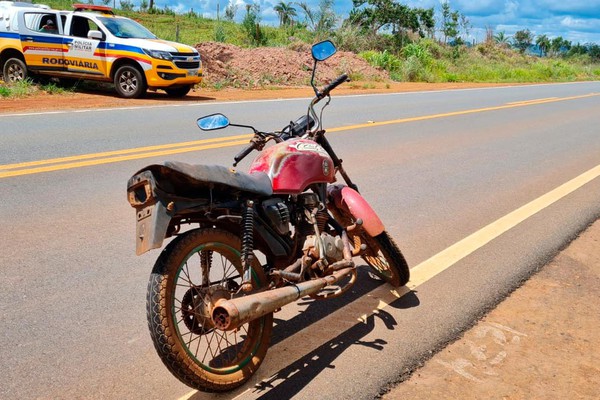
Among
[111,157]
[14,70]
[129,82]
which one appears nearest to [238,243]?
[111,157]

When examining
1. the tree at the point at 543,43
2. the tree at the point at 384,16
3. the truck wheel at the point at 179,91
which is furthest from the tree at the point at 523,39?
the truck wheel at the point at 179,91

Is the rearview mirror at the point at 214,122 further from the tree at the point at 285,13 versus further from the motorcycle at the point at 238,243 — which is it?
the tree at the point at 285,13

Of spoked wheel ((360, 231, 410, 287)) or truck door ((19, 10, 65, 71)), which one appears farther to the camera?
truck door ((19, 10, 65, 71))

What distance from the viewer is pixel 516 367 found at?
3602mm

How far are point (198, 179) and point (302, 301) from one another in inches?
63.1

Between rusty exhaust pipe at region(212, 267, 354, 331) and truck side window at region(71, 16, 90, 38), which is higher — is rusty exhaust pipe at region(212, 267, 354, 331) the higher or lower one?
the lower one

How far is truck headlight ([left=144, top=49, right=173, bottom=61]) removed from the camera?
15516 mm

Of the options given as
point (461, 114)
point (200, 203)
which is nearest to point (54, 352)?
point (200, 203)

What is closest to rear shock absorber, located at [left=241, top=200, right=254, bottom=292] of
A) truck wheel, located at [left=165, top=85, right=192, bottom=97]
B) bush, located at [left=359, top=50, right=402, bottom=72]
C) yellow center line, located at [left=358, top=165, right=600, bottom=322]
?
yellow center line, located at [left=358, top=165, right=600, bottom=322]

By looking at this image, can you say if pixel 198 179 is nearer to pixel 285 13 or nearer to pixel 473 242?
pixel 473 242

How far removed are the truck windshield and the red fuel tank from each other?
13536 mm

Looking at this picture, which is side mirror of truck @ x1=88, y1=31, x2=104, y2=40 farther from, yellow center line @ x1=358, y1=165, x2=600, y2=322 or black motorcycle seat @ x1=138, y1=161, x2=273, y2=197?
Answer: black motorcycle seat @ x1=138, y1=161, x2=273, y2=197

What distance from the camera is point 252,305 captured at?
307 cm

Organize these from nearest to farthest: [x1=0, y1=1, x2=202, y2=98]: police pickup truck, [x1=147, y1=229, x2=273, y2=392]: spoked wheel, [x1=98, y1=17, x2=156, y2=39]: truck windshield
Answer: [x1=147, y1=229, x2=273, y2=392]: spoked wheel → [x1=0, y1=1, x2=202, y2=98]: police pickup truck → [x1=98, y1=17, x2=156, y2=39]: truck windshield
